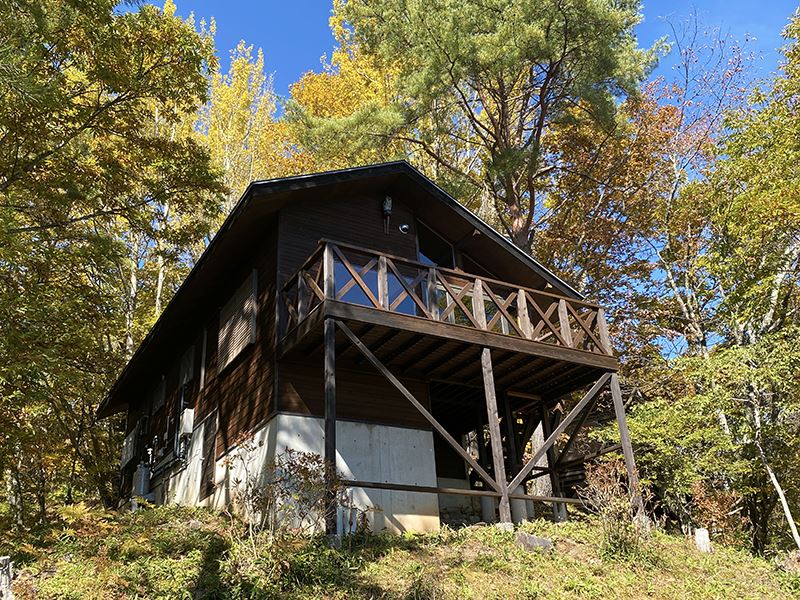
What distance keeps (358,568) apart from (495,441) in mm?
3155

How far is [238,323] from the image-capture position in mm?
12180

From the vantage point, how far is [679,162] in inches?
783

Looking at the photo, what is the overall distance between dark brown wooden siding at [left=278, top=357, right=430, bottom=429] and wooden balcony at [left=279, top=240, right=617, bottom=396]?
13.9 inches

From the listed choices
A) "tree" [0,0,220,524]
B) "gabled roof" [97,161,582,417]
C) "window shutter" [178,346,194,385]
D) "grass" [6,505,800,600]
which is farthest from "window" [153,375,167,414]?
"grass" [6,505,800,600]

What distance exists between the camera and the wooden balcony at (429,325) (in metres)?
9.46

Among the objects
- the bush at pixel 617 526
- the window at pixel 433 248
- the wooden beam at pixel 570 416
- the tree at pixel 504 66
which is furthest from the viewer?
the tree at pixel 504 66

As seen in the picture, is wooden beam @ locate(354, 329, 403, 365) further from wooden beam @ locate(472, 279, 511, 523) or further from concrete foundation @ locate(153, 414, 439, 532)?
wooden beam @ locate(472, 279, 511, 523)

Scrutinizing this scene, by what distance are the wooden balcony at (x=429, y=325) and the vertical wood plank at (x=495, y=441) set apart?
15.2 inches

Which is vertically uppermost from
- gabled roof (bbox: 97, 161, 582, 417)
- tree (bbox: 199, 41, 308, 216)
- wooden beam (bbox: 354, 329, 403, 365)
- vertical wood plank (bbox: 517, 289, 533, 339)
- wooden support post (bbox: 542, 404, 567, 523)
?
tree (bbox: 199, 41, 308, 216)

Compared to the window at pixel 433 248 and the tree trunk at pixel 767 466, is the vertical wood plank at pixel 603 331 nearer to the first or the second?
the window at pixel 433 248

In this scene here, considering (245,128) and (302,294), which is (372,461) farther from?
(245,128)

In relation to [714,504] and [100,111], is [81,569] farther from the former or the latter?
[714,504]

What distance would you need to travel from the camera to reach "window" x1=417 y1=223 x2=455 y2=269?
44.1 ft

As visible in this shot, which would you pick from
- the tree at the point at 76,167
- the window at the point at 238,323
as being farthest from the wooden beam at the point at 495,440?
the tree at the point at 76,167
